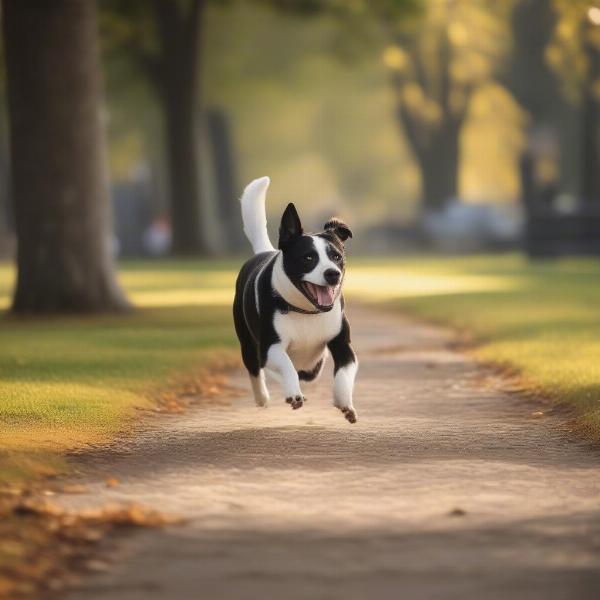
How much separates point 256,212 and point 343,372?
173 cm

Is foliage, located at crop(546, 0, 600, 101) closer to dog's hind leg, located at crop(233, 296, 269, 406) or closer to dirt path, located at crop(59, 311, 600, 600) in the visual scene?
dog's hind leg, located at crop(233, 296, 269, 406)

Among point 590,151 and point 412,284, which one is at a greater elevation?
point 590,151

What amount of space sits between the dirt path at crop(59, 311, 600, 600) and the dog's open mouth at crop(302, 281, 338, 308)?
2.69 ft

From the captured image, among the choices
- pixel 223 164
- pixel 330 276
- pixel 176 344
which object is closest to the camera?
pixel 330 276

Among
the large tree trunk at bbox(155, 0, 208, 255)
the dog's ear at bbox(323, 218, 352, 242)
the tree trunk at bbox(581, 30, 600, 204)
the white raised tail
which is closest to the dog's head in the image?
the dog's ear at bbox(323, 218, 352, 242)

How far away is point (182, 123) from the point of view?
41062 mm

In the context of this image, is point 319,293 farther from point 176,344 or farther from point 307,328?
point 176,344

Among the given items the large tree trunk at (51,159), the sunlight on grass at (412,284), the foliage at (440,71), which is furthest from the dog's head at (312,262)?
the foliage at (440,71)

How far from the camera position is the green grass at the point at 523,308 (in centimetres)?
1211

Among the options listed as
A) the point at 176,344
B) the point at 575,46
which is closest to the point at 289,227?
the point at 176,344

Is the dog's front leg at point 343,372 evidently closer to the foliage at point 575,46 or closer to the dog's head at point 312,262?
the dog's head at point 312,262

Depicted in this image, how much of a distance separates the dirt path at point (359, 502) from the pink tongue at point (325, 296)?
0.82 meters

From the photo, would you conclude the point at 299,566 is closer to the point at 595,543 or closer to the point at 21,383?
the point at 595,543

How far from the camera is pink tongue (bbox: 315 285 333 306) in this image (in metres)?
8.93
